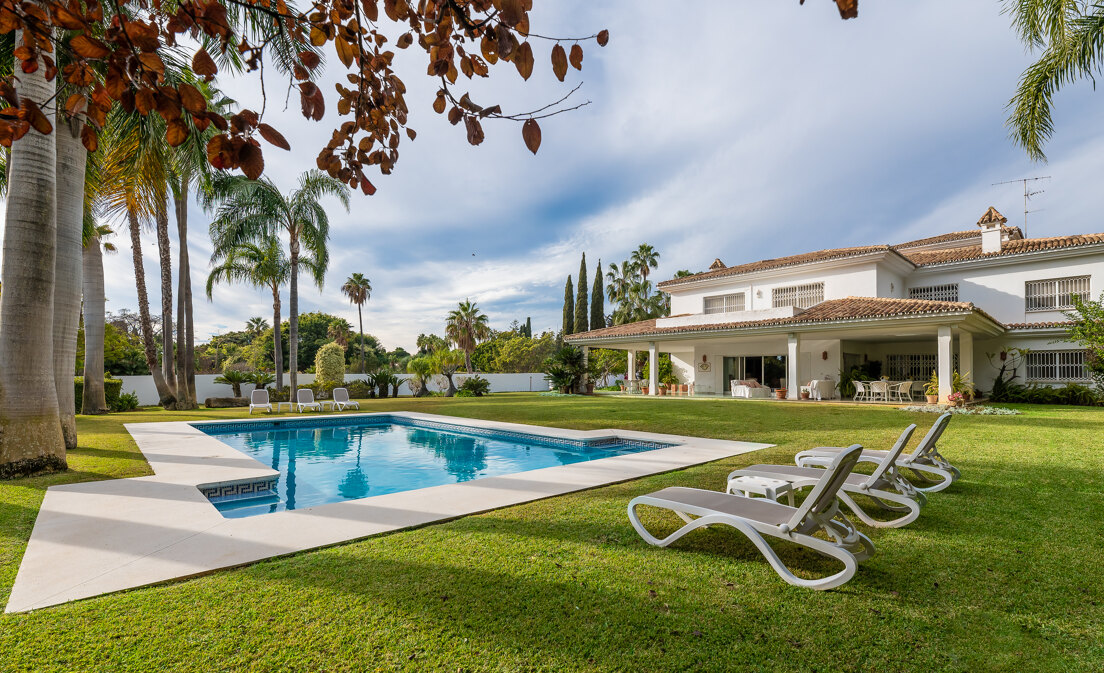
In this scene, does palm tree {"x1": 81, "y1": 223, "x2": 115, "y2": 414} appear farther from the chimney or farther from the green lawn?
the chimney

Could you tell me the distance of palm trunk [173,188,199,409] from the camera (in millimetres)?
19312

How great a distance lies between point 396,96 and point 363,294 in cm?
5467

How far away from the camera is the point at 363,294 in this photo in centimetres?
5366

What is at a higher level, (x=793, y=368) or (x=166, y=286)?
(x=166, y=286)

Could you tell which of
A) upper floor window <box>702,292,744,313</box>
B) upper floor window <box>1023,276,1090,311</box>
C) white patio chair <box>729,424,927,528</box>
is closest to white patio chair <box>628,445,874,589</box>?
white patio chair <box>729,424,927,528</box>

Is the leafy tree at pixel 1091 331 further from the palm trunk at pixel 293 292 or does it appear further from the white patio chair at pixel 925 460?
the palm trunk at pixel 293 292

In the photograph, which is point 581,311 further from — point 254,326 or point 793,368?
point 254,326

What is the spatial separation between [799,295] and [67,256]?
2645 centimetres

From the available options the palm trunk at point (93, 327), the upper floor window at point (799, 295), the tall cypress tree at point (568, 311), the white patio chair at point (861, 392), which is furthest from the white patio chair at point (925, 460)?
the tall cypress tree at point (568, 311)

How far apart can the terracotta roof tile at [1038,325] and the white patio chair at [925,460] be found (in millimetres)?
21113

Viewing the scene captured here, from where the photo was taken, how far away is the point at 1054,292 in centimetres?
2203

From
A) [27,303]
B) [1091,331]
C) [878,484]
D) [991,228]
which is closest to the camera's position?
[878,484]

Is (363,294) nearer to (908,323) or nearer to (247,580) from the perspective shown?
(908,323)

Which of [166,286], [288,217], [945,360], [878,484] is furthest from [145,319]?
[945,360]
